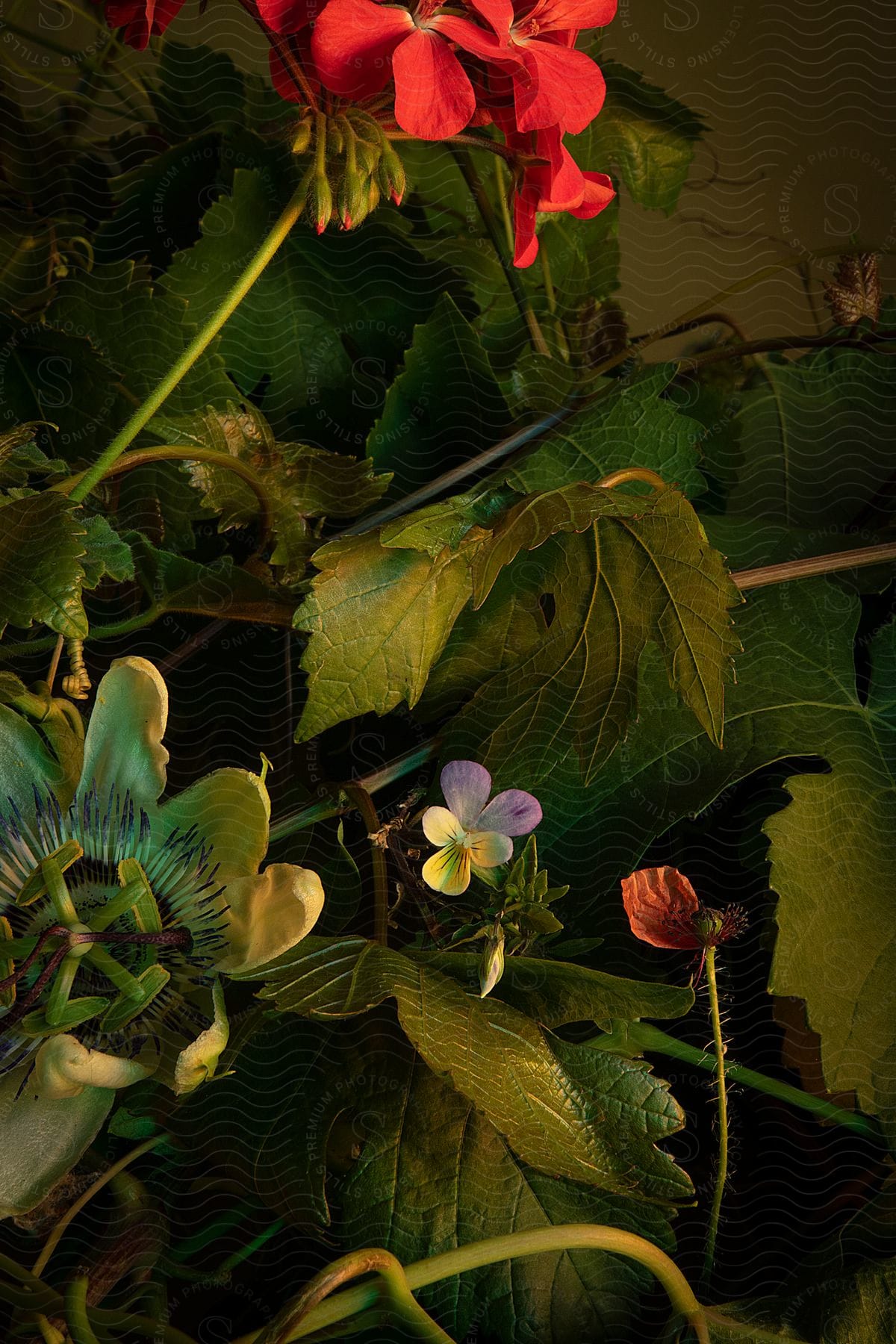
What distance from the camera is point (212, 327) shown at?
0.66 ft

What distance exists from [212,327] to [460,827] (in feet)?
0.34

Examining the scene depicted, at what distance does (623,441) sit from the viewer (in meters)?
0.27

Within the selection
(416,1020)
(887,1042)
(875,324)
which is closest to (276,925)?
(416,1020)

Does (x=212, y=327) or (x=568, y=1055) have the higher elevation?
(x=212, y=327)

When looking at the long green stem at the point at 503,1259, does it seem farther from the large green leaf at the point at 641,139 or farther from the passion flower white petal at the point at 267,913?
the large green leaf at the point at 641,139

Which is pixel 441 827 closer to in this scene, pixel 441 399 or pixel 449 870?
pixel 449 870

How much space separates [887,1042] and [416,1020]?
0.11 metres

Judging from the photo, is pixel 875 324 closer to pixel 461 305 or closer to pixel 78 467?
pixel 461 305

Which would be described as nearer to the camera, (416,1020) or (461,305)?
(416,1020)

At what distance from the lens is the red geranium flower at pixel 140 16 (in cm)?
23

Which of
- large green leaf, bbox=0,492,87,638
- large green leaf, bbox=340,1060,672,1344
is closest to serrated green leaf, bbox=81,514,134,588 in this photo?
large green leaf, bbox=0,492,87,638

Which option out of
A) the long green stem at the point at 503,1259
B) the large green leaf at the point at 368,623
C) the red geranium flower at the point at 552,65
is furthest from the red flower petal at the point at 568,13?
the long green stem at the point at 503,1259

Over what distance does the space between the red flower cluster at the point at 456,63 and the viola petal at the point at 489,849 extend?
0.13m

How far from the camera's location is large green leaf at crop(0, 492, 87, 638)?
185 mm
